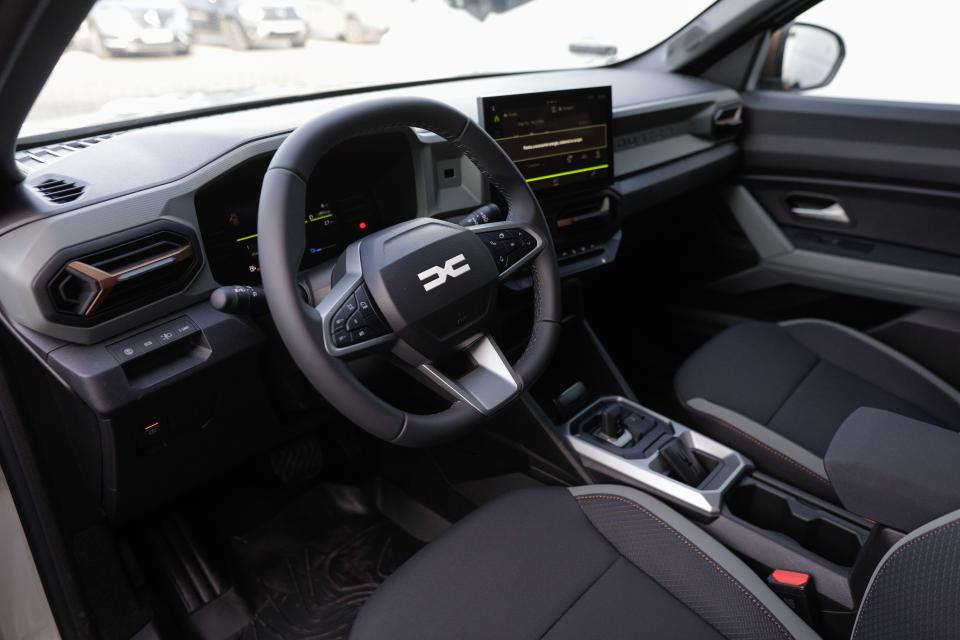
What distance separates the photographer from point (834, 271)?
2.14m

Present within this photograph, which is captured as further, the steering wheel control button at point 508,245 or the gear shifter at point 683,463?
the gear shifter at point 683,463

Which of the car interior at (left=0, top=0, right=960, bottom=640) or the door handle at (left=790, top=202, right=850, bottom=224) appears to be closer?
the car interior at (left=0, top=0, right=960, bottom=640)

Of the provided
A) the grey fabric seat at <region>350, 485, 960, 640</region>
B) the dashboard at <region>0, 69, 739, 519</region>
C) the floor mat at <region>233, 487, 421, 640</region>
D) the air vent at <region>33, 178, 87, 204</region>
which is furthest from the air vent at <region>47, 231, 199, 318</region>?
the floor mat at <region>233, 487, 421, 640</region>

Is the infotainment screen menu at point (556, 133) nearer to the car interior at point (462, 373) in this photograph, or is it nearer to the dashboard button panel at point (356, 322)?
the car interior at point (462, 373)

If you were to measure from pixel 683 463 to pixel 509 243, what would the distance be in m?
0.61

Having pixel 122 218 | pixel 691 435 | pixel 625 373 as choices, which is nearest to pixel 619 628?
pixel 691 435

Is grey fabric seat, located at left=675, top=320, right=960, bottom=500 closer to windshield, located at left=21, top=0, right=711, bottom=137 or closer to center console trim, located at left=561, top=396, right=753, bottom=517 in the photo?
center console trim, located at left=561, top=396, right=753, bottom=517

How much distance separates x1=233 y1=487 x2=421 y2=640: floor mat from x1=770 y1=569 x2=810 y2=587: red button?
0.96 m

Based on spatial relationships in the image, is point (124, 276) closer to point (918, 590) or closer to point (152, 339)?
point (152, 339)

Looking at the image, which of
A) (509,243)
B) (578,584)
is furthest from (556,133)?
(578,584)

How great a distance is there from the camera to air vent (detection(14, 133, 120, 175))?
1.19 meters

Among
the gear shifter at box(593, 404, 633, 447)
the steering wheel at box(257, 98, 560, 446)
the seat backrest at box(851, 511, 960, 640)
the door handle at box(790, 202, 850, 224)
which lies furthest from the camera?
the door handle at box(790, 202, 850, 224)

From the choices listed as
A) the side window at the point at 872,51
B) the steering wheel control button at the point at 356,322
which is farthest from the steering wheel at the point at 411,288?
the side window at the point at 872,51

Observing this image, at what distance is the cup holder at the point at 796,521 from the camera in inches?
51.8
